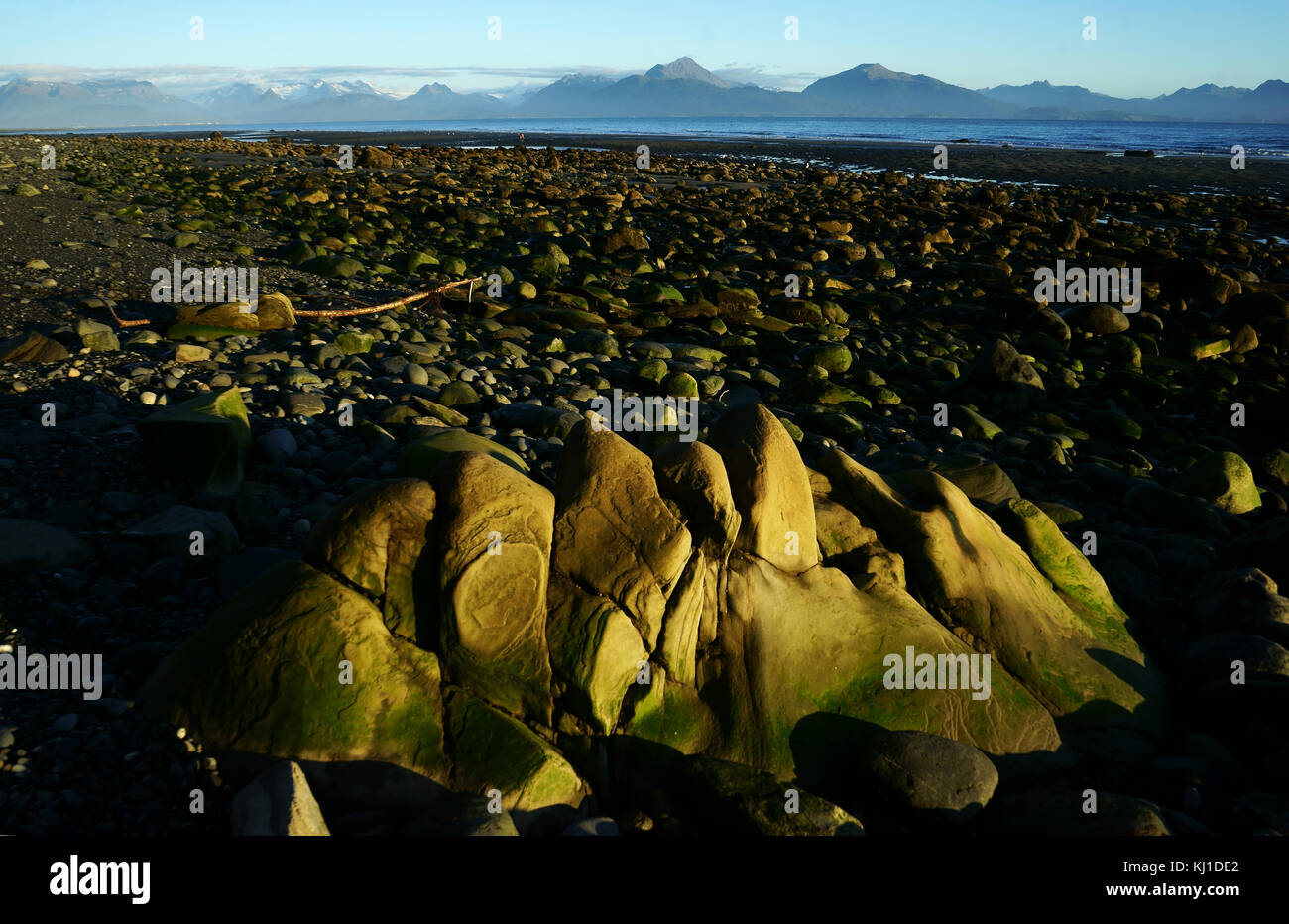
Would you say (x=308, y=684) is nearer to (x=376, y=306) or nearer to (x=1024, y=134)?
(x=376, y=306)

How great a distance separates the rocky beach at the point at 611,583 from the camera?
3.76 m

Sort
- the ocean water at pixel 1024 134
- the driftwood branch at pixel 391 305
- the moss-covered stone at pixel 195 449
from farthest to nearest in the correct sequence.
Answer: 1. the ocean water at pixel 1024 134
2. the driftwood branch at pixel 391 305
3. the moss-covered stone at pixel 195 449

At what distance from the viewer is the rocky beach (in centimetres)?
376

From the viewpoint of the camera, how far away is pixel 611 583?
4.19 metres

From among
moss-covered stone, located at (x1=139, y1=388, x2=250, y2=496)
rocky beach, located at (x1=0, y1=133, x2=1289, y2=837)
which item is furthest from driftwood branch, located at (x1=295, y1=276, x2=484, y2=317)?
moss-covered stone, located at (x1=139, y1=388, x2=250, y2=496)

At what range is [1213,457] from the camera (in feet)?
25.7

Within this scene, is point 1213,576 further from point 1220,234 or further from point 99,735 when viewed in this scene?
point 1220,234

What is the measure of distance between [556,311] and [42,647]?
852 centimetres

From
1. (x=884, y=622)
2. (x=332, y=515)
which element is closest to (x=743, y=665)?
(x=884, y=622)

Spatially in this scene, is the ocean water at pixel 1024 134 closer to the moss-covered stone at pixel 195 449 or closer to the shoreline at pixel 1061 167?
the shoreline at pixel 1061 167

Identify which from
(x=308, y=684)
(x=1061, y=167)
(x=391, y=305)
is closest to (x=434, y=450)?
(x=308, y=684)

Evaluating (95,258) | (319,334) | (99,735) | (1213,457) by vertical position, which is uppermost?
(95,258)

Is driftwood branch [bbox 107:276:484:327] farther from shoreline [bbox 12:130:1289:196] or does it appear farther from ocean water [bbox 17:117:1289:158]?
ocean water [bbox 17:117:1289:158]

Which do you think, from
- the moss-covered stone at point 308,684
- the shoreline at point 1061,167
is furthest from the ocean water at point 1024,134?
the moss-covered stone at point 308,684
